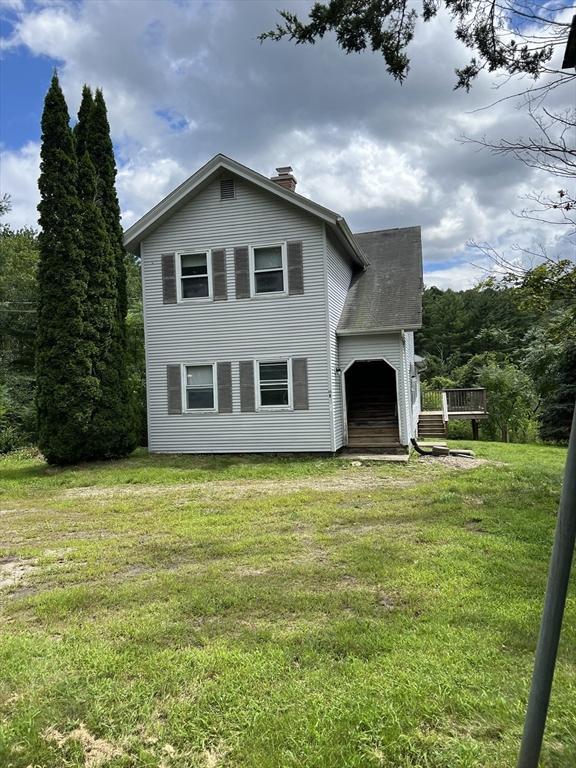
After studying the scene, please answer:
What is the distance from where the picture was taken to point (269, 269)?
12.7 metres

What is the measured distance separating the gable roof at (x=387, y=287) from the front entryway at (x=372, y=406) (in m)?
1.18

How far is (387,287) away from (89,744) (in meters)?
13.2

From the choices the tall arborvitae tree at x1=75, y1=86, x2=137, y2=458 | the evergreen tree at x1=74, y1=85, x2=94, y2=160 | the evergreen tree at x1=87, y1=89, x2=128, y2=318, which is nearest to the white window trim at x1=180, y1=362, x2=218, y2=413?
the tall arborvitae tree at x1=75, y1=86, x2=137, y2=458

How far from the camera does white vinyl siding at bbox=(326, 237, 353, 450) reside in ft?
40.9

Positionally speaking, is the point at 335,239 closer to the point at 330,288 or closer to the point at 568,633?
the point at 330,288

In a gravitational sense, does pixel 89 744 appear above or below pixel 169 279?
below

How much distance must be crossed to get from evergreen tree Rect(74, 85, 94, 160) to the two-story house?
2.23 metres

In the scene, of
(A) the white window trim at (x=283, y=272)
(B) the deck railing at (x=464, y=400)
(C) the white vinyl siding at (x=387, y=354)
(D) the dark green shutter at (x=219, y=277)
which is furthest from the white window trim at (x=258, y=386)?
(B) the deck railing at (x=464, y=400)

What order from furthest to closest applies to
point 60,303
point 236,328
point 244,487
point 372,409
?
point 372,409
point 236,328
point 60,303
point 244,487

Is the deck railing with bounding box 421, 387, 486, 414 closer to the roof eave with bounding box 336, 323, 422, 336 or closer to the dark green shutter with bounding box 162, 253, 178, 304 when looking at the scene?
the roof eave with bounding box 336, 323, 422, 336

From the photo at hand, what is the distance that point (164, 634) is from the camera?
11.2ft

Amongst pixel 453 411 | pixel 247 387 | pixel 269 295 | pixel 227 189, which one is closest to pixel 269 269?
pixel 269 295

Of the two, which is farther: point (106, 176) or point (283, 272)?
point (106, 176)

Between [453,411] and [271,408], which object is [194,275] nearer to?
[271,408]
